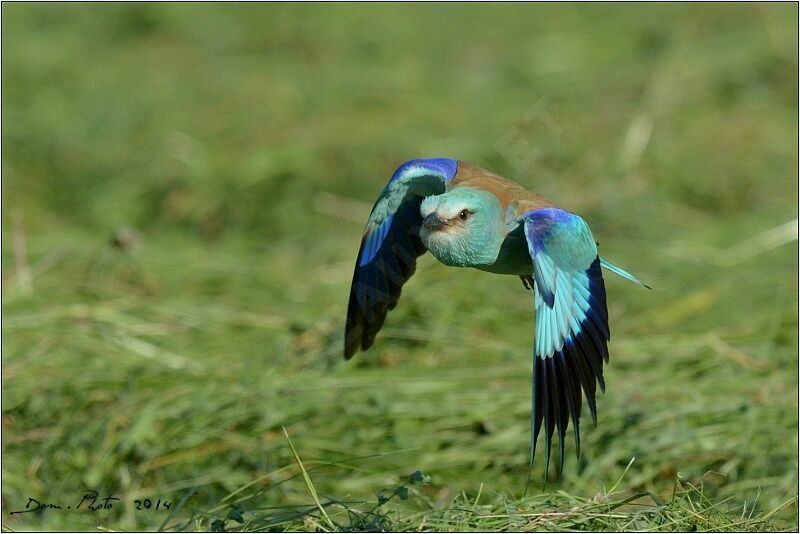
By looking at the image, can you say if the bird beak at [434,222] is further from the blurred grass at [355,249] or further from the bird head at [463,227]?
the blurred grass at [355,249]

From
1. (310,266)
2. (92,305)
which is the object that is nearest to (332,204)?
(310,266)

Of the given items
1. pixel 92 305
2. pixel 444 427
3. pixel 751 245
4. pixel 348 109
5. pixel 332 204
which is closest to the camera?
pixel 444 427

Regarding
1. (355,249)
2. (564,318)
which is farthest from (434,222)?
(355,249)

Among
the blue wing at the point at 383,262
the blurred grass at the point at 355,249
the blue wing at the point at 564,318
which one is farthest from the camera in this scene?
the blurred grass at the point at 355,249

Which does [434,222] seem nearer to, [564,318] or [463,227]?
[463,227]

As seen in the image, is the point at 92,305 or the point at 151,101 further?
the point at 151,101

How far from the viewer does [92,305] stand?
5875 millimetres

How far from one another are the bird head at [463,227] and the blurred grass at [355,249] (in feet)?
2.39

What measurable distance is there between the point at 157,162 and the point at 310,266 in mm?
1749

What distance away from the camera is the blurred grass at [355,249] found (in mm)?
4824

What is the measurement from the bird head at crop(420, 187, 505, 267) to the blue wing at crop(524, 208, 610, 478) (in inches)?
5.8

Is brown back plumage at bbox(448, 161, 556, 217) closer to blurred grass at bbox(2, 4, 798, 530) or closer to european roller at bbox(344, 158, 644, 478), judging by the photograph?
european roller at bbox(344, 158, 644, 478)

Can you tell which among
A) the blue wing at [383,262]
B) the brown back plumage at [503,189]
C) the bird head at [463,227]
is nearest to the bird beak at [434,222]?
the bird head at [463,227]

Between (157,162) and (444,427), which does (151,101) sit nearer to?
(157,162)
